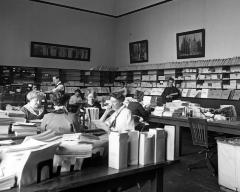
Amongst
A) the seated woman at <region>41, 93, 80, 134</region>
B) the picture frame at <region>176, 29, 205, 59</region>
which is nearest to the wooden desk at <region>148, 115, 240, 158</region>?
the seated woman at <region>41, 93, 80, 134</region>

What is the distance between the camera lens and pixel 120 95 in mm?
4535

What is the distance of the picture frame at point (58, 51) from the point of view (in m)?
10.5

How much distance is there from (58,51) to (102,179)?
967 centimetres

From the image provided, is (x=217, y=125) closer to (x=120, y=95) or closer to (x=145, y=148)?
(x=120, y=95)

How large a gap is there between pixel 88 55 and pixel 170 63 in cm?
356

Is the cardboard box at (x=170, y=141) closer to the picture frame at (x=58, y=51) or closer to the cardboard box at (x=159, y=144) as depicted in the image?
the cardboard box at (x=159, y=144)

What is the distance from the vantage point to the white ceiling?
442 inches

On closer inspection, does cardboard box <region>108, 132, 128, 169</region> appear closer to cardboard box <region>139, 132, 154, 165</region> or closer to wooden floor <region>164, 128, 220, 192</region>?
cardboard box <region>139, 132, 154, 165</region>

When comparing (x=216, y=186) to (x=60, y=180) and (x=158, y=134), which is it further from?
(x=60, y=180)

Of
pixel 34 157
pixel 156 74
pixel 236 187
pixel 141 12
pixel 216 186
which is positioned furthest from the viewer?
pixel 141 12

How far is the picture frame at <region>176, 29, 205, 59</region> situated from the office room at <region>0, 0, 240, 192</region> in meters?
0.03

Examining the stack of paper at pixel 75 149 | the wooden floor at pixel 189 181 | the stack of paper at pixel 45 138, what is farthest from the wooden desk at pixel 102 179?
the wooden floor at pixel 189 181

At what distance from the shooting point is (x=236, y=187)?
145 inches

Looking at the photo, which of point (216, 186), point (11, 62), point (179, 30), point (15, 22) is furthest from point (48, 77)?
point (216, 186)
